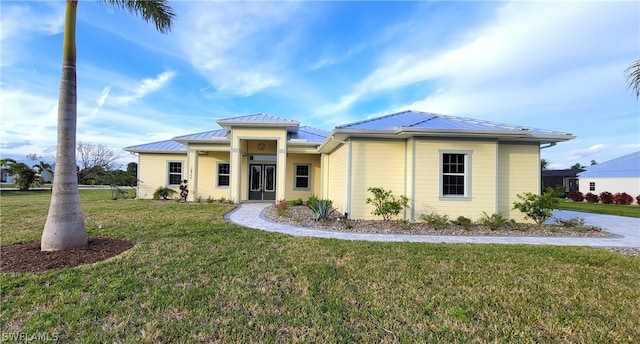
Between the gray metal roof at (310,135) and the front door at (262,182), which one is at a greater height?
the gray metal roof at (310,135)

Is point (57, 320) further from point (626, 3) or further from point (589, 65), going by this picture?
point (589, 65)

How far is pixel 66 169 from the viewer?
5066 mm

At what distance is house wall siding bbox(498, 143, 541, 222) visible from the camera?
A: 969 cm

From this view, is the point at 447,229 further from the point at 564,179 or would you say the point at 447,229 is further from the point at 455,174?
the point at 564,179

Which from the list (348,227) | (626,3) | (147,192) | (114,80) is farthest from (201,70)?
(626,3)

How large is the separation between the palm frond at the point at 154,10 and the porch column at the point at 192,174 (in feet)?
33.7

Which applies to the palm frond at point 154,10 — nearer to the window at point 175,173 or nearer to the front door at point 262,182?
the front door at point 262,182

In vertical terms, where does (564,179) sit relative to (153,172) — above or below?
above

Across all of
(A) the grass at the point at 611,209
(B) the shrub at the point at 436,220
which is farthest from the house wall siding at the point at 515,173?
(A) the grass at the point at 611,209

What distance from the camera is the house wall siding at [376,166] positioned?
9.80 metres

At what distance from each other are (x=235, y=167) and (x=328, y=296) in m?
11.7

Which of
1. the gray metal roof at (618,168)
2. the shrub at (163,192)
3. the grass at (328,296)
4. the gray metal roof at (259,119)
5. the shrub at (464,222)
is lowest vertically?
the grass at (328,296)

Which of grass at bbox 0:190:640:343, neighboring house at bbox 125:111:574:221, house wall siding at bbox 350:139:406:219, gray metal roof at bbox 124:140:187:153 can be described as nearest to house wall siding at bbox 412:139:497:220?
neighboring house at bbox 125:111:574:221

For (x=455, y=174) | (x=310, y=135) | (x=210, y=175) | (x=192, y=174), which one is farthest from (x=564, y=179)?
(x=192, y=174)
